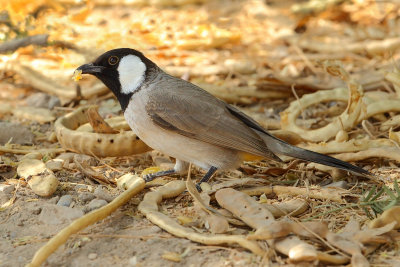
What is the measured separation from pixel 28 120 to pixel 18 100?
0.63m

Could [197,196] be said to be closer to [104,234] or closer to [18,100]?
[104,234]

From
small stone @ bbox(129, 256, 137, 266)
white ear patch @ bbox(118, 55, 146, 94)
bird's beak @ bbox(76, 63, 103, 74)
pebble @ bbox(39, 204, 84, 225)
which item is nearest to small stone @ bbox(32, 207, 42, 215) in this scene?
pebble @ bbox(39, 204, 84, 225)

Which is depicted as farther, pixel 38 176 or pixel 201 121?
pixel 201 121

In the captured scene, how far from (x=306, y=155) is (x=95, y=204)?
4.73 ft

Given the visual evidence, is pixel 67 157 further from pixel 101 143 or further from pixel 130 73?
pixel 130 73

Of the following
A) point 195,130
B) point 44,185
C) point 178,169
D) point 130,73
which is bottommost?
point 178,169

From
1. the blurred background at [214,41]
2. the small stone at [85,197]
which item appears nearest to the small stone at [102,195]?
the small stone at [85,197]

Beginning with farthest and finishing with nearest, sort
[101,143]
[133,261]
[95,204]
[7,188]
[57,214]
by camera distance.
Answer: [101,143], [7,188], [95,204], [57,214], [133,261]

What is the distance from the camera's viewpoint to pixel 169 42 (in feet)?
23.1

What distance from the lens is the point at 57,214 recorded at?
3275mm

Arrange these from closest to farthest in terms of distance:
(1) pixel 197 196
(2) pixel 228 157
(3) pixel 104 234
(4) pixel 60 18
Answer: (3) pixel 104 234 → (1) pixel 197 196 → (2) pixel 228 157 → (4) pixel 60 18

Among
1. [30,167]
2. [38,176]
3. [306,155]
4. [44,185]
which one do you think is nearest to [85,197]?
[44,185]

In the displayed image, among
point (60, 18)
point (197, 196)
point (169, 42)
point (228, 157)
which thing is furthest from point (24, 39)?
point (197, 196)

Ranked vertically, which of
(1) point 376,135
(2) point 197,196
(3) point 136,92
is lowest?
(1) point 376,135
